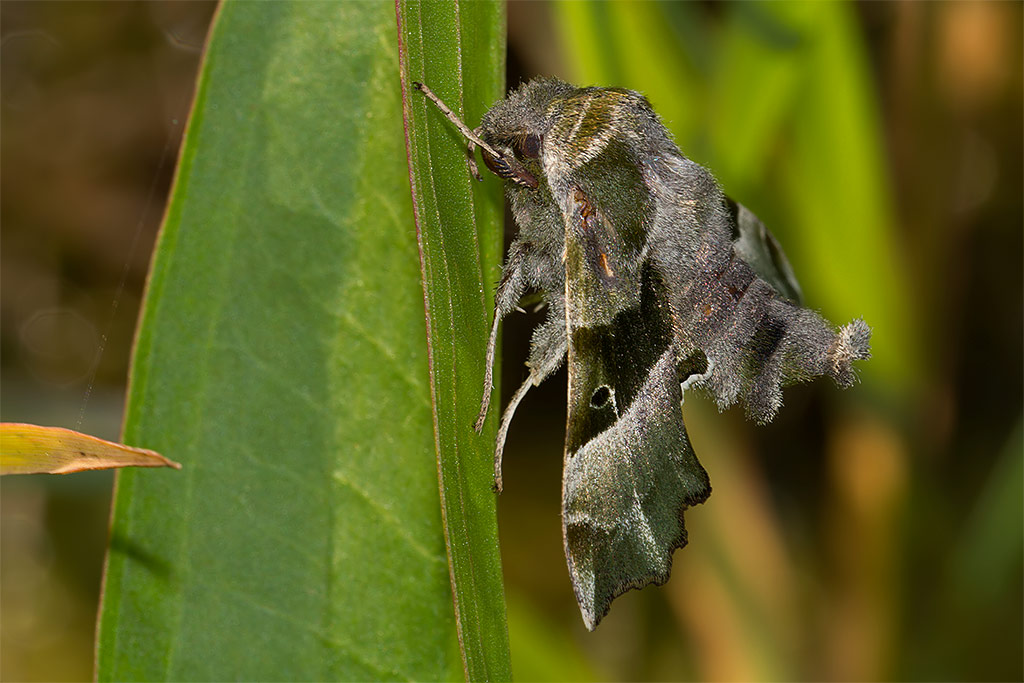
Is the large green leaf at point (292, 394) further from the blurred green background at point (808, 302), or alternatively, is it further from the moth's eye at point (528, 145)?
the blurred green background at point (808, 302)

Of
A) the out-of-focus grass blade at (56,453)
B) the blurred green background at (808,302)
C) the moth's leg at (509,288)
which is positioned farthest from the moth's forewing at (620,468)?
the blurred green background at (808,302)

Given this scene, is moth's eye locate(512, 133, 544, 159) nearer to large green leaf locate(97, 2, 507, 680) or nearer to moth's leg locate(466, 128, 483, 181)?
moth's leg locate(466, 128, 483, 181)

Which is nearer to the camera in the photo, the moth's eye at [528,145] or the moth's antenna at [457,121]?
the moth's antenna at [457,121]

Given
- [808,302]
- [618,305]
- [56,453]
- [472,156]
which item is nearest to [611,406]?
[618,305]

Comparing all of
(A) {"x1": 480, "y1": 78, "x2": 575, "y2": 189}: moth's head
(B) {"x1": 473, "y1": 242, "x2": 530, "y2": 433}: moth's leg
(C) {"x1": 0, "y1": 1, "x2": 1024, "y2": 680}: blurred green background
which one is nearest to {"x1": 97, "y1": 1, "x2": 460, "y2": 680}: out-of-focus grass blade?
(B) {"x1": 473, "y1": 242, "x2": 530, "y2": 433}: moth's leg

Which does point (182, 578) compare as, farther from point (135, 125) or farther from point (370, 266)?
point (135, 125)

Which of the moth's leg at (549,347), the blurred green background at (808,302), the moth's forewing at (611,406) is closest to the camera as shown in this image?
the moth's forewing at (611,406)
